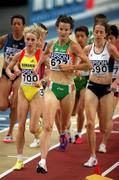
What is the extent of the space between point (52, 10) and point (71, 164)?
597 inches

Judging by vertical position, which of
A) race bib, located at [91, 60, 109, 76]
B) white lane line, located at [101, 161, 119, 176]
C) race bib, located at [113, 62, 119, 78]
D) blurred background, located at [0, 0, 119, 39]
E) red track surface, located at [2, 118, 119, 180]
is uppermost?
blurred background, located at [0, 0, 119, 39]

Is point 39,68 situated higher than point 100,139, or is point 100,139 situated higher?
point 39,68

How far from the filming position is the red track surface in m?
10.0

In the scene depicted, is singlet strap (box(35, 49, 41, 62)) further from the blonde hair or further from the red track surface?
the red track surface

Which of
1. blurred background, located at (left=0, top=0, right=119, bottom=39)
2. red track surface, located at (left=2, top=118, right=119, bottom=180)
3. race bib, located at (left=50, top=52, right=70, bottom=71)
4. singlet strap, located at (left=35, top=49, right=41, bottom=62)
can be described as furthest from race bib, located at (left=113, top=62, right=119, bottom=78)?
blurred background, located at (left=0, top=0, right=119, bottom=39)

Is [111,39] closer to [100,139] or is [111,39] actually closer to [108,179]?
[100,139]

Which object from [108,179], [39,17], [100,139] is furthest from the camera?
[39,17]

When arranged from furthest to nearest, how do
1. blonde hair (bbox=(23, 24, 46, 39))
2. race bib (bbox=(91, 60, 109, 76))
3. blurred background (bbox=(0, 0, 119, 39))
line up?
1. blurred background (bbox=(0, 0, 119, 39))
2. race bib (bbox=(91, 60, 109, 76))
3. blonde hair (bbox=(23, 24, 46, 39))

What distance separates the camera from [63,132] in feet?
36.2

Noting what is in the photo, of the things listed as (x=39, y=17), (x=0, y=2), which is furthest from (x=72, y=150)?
(x=0, y=2)

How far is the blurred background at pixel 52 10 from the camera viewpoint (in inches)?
948

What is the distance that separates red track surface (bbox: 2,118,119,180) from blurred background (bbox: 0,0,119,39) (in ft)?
40.4

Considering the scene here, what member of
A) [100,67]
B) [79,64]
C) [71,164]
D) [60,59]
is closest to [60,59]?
[60,59]

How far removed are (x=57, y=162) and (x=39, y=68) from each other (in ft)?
5.58
